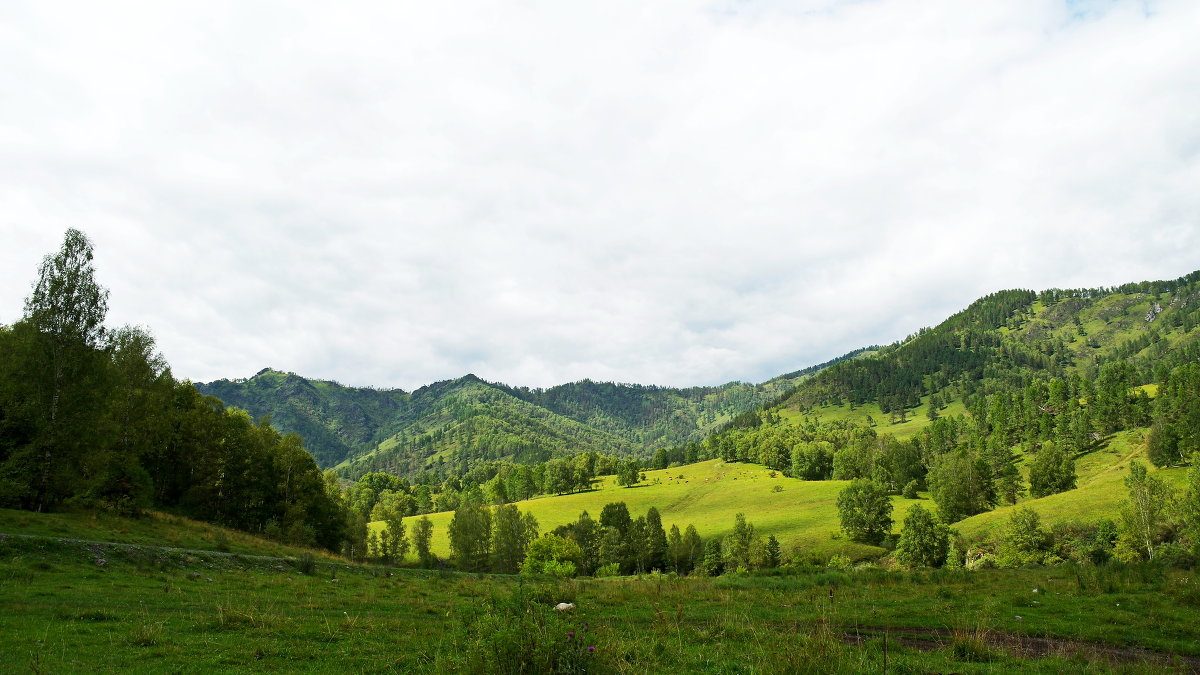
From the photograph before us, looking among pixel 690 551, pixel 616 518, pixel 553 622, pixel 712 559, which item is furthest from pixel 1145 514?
pixel 553 622

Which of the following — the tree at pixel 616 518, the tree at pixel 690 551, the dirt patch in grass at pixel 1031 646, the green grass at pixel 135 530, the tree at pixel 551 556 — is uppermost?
the green grass at pixel 135 530

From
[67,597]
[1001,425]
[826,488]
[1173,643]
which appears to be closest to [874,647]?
[1173,643]

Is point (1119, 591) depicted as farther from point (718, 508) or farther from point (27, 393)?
point (718, 508)

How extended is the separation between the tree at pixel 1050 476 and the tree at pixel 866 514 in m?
35.8

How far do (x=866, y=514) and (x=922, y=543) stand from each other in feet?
70.0

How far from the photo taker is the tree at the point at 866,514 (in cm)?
9481

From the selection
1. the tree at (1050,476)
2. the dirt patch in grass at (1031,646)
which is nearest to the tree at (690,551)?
the tree at (1050,476)

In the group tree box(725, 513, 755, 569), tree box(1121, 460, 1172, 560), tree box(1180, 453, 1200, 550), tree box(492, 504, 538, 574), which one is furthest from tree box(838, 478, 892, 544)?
tree box(492, 504, 538, 574)

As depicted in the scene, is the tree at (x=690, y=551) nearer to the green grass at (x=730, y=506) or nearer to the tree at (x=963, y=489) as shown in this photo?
the green grass at (x=730, y=506)

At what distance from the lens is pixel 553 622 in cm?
780

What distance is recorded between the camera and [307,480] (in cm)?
5772

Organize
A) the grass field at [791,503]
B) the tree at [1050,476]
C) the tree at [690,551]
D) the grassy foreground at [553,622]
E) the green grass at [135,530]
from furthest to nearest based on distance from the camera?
the tree at [1050,476]
the tree at [690,551]
the grass field at [791,503]
the green grass at [135,530]
the grassy foreground at [553,622]

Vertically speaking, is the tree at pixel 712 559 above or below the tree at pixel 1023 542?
below

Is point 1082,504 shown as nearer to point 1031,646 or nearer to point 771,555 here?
point 771,555
